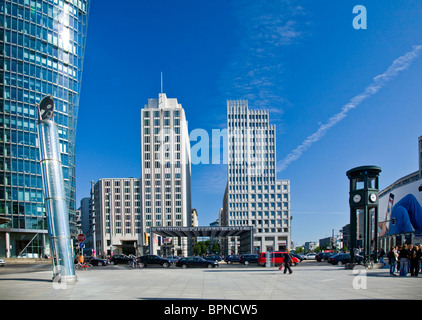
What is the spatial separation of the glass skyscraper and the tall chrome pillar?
50.8m

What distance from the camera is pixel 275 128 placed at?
132m

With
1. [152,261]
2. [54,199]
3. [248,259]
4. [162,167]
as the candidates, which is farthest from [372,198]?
[162,167]

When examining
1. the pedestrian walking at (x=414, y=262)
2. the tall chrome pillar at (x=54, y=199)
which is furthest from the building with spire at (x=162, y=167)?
the pedestrian walking at (x=414, y=262)

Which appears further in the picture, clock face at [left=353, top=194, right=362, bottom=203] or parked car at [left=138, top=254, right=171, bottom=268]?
parked car at [left=138, top=254, right=171, bottom=268]

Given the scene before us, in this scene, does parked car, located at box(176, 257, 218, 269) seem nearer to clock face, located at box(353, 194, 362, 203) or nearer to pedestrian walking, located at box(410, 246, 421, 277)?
clock face, located at box(353, 194, 362, 203)

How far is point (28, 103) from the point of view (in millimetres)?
68625

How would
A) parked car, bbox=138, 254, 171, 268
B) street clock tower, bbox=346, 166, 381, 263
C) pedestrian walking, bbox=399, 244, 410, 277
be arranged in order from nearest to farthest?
pedestrian walking, bbox=399, 244, 410, 277 → street clock tower, bbox=346, 166, 381, 263 → parked car, bbox=138, 254, 171, 268

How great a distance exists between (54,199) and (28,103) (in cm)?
5599

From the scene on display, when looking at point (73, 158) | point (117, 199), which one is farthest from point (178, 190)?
point (73, 158)

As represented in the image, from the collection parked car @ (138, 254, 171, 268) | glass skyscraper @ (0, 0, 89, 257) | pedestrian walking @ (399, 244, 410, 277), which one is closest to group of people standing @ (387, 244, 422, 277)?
pedestrian walking @ (399, 244, 410, 277)

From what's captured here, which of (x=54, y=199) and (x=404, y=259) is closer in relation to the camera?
(x=54, y=199)

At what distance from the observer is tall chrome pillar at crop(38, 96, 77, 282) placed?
62.9 ft

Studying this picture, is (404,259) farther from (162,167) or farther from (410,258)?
(162,167)
